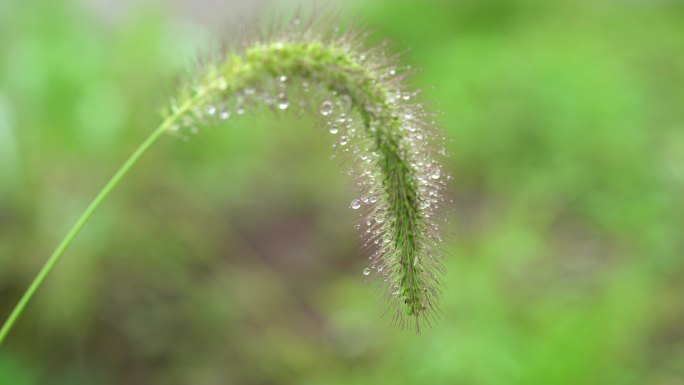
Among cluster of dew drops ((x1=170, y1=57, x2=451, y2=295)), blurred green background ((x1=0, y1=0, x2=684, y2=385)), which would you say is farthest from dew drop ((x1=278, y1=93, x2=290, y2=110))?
blurred green background ((x1=0, y1=0, x2=684, y2=385))

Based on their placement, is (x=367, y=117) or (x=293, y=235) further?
(x=293, y=235)

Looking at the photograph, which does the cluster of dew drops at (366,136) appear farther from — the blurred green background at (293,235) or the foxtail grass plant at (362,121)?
the blurred green background at (293,235)

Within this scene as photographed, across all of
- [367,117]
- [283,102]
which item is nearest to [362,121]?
[367,117]

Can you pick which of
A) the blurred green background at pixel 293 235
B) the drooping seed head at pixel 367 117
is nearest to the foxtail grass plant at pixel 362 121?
the drooping seed head at pixel 367 117

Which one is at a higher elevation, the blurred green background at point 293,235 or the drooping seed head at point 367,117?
the blurred green background at point 293,235

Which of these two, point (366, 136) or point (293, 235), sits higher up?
point (293, 235)

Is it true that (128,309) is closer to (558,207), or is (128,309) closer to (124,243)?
(124,243)

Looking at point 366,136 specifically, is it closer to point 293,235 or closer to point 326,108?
point 326,108
